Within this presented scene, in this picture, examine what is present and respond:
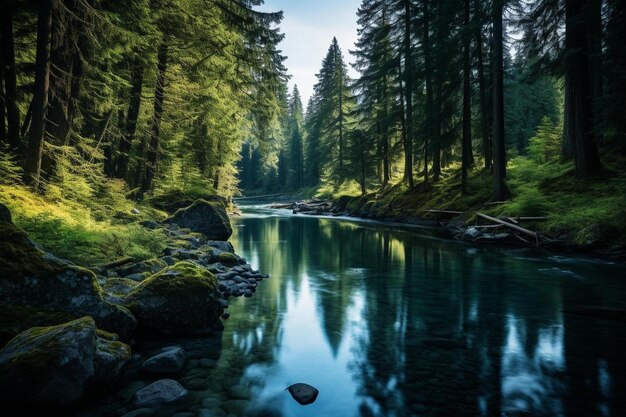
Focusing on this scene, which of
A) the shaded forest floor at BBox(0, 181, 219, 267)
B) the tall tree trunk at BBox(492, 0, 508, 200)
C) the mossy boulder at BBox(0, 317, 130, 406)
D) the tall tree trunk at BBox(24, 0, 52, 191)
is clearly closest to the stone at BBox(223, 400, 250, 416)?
the mossy boulder at BBox(0, 317, 130, 406)

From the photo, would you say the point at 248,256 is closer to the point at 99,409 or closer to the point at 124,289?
the point at 124,289

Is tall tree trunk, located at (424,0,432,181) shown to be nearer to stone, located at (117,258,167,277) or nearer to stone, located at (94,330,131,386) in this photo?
stone, located at (117,258,167,277)

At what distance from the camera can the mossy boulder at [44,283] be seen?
487 cm

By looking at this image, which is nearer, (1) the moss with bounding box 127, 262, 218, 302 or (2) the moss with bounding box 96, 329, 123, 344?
(2) the moss with bounding box 96, 329, 123, 344

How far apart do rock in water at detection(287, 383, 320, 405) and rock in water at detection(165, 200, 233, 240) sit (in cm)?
1248

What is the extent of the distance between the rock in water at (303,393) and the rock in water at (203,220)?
1248 cm

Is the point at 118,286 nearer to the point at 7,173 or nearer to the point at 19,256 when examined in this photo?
the point at 19,256

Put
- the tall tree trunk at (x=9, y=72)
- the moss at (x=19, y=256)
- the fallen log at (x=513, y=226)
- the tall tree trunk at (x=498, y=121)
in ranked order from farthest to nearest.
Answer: the tall tree trunk at (x=498, y=121)
the fallen log at (x=513, y=226)
the tall tree trunk at (x=9, y=72)
the moss at (x=19, y=256)

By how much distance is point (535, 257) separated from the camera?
13.2 metres

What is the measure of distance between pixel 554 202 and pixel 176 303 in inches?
623

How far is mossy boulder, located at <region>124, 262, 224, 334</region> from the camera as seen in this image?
6176 mm

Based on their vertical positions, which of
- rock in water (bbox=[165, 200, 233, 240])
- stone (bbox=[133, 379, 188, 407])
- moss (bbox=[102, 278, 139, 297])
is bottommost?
stone (bbox=[133, 379, 188, 407])

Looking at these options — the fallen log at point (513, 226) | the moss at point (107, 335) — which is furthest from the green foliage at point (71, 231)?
the fallen log at point (513, 226)

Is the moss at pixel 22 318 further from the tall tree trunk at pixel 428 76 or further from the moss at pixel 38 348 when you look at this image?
the tall tree trunk at pixel 428 76
